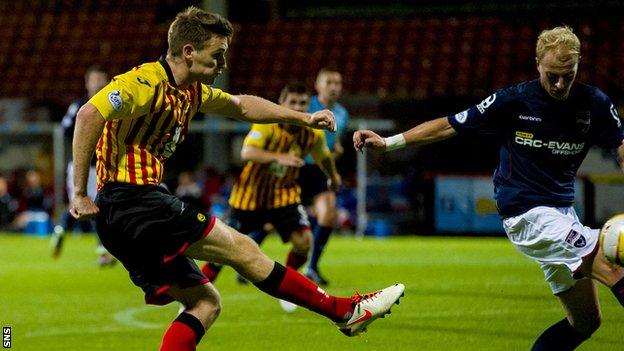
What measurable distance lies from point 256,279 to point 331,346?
1.96 metres

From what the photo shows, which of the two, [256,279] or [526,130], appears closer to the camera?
[256,279]

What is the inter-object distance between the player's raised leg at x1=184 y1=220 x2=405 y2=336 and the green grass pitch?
162cm

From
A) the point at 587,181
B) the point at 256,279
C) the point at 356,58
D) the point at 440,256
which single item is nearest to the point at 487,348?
the point at 256,279

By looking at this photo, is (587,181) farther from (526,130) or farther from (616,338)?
(526,130)

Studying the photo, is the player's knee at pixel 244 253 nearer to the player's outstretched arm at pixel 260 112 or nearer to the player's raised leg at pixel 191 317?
the player's raised leg at pixel 191 317

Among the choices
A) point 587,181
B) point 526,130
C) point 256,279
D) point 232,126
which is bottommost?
point 232,126

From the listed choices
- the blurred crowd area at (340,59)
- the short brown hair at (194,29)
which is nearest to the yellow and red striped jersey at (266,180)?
the short brown hair at (194,29)

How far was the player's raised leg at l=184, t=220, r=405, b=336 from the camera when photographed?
5.05 meters

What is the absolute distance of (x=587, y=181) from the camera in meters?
16.9

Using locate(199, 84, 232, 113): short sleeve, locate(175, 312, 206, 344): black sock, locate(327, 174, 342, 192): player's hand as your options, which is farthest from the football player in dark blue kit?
locate(327, 174, 342, 192): player's hand

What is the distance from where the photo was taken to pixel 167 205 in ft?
16.4

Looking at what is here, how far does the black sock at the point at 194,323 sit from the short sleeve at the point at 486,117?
159 centimetres

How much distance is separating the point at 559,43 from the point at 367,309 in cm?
152

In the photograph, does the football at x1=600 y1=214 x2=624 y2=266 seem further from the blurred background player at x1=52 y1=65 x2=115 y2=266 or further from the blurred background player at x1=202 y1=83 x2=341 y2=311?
the blurred background player at x1=52 y1=65 x2=115 y2=266
